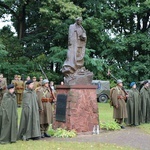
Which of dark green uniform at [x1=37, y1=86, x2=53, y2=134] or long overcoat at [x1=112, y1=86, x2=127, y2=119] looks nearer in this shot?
dark green uniform at [x1=37, y1=86, x2=53, y2=134]

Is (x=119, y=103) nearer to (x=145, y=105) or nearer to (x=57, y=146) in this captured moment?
A: (x=145, y=105)

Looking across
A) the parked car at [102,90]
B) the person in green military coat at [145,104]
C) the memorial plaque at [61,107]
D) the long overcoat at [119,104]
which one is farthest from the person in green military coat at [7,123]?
the parked car at [102,90]

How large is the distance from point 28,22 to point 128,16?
29.3ft

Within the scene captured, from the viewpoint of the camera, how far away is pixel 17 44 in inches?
1178

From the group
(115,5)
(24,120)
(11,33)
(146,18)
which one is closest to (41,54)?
(11,33)

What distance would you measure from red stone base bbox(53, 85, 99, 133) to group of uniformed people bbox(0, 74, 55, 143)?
0.58m

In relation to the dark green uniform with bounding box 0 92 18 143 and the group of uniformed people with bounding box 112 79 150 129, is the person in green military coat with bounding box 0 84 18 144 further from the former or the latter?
the group of uniformed people with bounding box 112 79 150 129

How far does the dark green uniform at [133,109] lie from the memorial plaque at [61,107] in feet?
12.4

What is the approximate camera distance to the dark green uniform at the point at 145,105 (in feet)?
54.0

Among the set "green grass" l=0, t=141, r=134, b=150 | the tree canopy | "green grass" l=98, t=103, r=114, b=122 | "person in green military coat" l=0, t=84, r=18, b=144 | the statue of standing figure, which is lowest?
"green grass" l=0, t=141, r=134, b=150

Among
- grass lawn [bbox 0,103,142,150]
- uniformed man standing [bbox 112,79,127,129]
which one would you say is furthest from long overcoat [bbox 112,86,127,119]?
grass lawn [bbox 0,103,142,150]

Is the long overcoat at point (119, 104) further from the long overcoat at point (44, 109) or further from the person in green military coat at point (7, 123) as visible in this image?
the person in green military coat at point (7, 123)

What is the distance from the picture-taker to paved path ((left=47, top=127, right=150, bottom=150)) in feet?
35.8

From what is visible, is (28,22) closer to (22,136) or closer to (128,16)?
(128,16)
